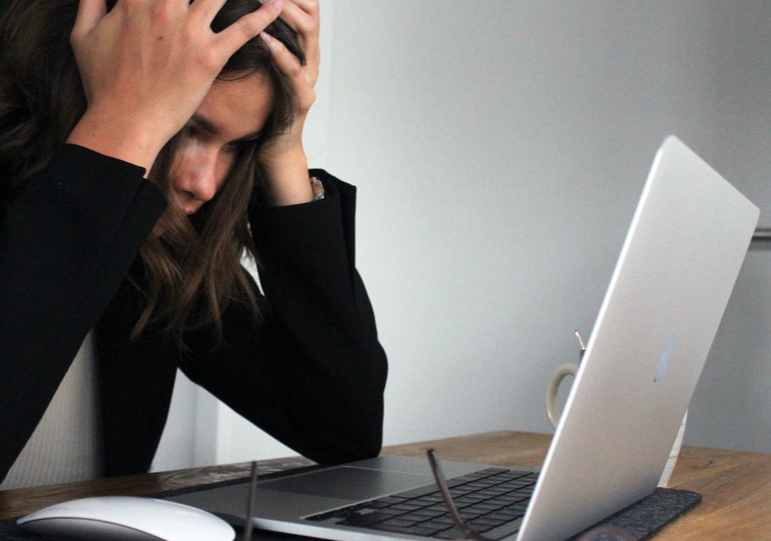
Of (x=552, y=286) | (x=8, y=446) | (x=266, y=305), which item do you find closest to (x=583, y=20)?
(x=552, y=286)

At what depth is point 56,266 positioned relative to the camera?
2.29 ft

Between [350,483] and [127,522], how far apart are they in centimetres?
30

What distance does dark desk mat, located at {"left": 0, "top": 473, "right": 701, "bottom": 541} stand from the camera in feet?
1.90

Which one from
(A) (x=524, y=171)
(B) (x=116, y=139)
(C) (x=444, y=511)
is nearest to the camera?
(C) (x=444, y=511)

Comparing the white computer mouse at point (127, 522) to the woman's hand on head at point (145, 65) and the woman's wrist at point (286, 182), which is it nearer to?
the woman's hand on head at point (145, 65)

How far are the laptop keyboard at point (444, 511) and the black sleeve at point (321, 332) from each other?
0.84 ft

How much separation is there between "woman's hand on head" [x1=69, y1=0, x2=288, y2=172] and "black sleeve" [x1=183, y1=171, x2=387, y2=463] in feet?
0.71

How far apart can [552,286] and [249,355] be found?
61.2 inches

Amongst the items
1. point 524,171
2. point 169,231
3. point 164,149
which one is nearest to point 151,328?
point 169,231

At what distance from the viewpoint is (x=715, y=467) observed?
107 cm

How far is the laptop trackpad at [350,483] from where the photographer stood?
735 mm

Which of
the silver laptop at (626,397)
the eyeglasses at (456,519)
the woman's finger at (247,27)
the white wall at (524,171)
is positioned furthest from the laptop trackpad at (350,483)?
the white wall at (524,171)

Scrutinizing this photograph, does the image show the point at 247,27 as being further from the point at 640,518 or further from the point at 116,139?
the point at 640,518

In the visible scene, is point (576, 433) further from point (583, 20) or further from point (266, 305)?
point (583, 20)
